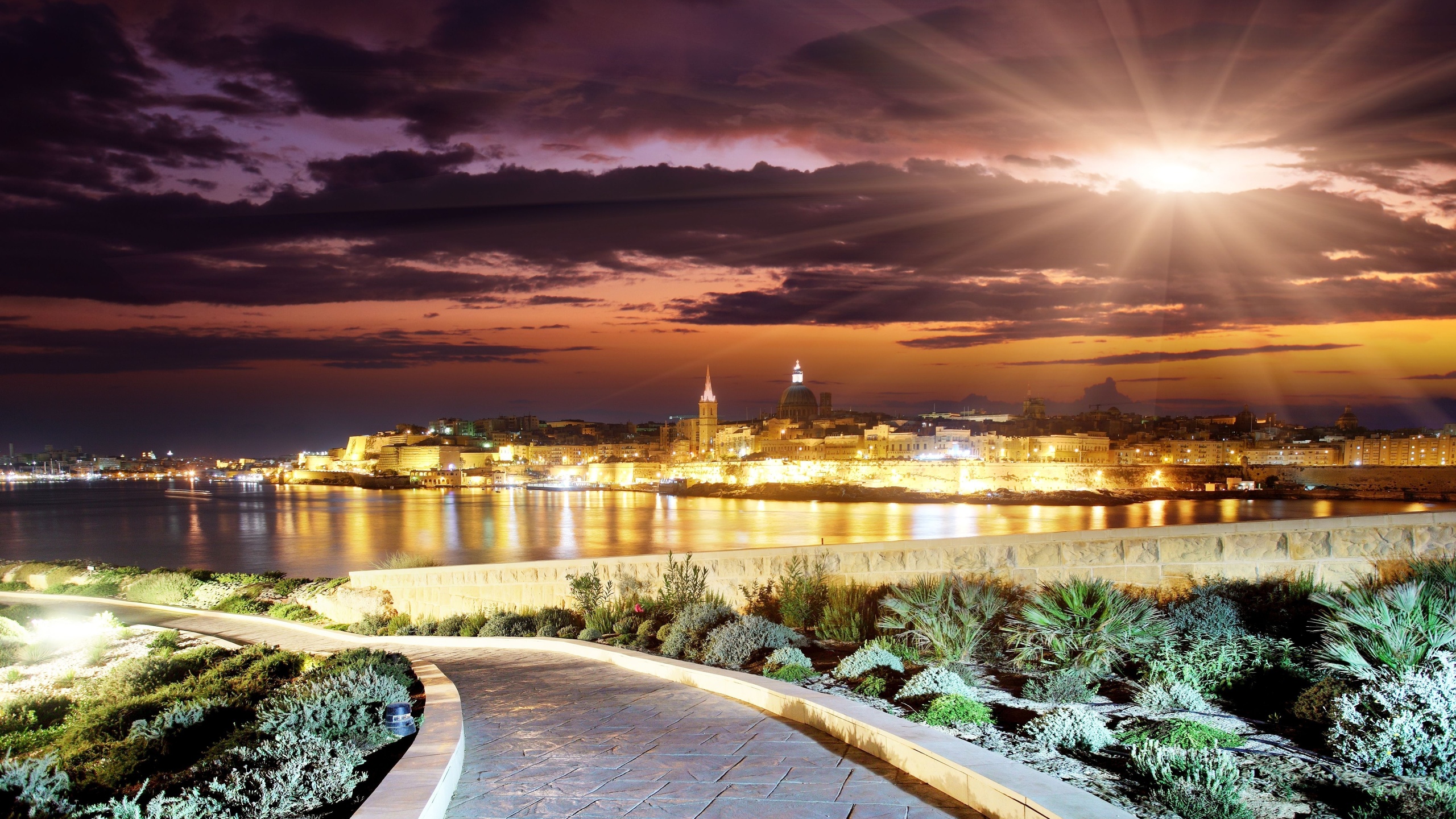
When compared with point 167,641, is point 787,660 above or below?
above

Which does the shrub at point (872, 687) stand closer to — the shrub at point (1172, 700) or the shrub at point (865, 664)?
the shrub at point (865, 664)

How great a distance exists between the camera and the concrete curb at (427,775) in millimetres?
3094

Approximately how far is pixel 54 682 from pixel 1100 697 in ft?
33.2

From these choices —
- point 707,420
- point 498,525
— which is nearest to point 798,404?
point 707,420

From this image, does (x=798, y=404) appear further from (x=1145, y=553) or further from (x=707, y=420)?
(x=1145, y=553)

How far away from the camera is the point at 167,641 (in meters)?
10.3

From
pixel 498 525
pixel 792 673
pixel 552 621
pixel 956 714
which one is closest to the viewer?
pixel 956 714

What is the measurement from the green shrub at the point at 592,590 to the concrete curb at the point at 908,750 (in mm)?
3780

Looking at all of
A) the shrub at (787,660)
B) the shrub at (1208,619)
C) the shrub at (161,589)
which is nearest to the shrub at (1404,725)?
the shrub at (1208,619)

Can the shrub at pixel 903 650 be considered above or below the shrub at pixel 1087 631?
below

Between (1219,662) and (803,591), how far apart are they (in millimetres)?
4108

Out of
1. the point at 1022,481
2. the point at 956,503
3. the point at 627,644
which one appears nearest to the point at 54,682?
the point at 627,644

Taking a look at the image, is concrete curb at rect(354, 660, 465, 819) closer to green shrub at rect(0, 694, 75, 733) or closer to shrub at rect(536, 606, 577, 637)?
shrub at rect(536, 606, 577, 637)

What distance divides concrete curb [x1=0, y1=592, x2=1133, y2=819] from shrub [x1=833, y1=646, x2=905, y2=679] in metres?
0.64
